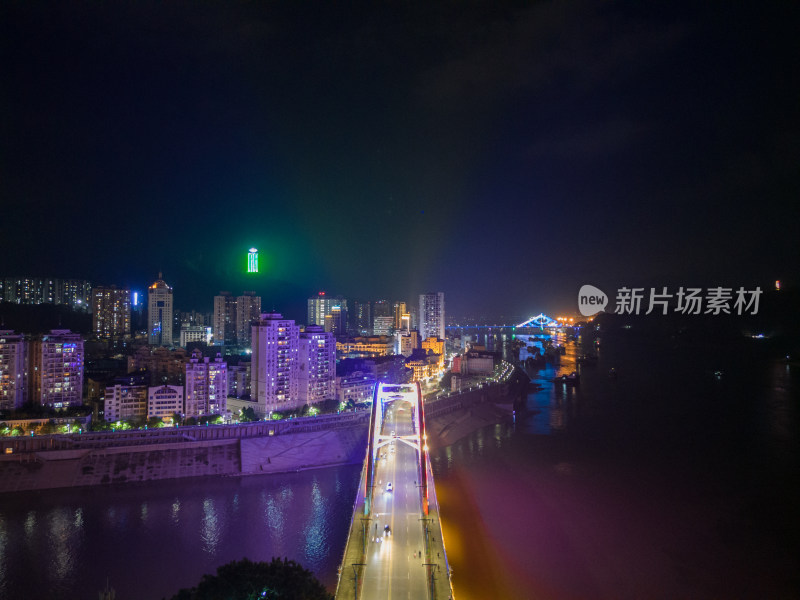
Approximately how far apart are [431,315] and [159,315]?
13.1 meters

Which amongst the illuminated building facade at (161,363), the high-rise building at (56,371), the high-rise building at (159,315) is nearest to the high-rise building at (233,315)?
the high-rise building at (159,315)

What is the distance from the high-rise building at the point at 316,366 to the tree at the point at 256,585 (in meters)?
7.66

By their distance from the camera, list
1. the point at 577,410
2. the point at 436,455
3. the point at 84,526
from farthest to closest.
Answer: the point at 577,410
the point at 436,455
the point at 84,526

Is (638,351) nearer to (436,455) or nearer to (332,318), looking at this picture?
(332,318)

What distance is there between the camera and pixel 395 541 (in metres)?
3.88

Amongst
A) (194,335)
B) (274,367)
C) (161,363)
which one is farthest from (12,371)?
(194,335)

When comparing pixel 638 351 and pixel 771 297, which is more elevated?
pixel 771 297

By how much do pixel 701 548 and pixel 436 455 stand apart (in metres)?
4.66

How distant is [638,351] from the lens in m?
29.0

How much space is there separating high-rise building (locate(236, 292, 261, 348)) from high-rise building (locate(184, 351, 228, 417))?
1136cm

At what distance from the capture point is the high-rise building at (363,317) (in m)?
31.9

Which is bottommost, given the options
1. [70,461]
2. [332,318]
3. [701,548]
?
[701,548]

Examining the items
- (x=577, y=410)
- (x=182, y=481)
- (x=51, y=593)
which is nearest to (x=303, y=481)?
(x=182, y=481)

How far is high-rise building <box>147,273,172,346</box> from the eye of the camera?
20.6m
